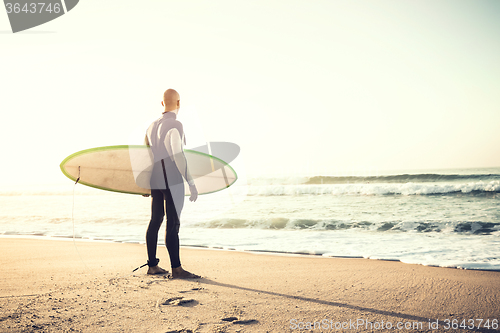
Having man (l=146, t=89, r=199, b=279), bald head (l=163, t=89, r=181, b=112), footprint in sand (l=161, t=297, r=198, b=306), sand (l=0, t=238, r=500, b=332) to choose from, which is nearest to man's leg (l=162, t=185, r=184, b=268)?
man (l=146, t=89, r=199, b=279)

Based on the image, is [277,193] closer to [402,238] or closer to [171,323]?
[402,238]

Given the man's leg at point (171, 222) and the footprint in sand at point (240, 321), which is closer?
the footprint in sand at point (240, 321)

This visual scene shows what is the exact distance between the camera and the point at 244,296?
219cm

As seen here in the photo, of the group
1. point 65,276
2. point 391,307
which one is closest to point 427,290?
point 391,307

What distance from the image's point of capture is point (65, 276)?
276 cm

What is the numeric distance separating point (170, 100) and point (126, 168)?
1081mm

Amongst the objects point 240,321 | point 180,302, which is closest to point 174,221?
point 180,302

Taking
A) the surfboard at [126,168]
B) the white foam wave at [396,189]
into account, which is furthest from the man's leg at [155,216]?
the white foam wave at [396,189]

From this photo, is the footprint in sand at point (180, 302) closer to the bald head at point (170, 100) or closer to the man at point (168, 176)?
the man at point (168, 176)

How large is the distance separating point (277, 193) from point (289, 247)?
1138 centimetres

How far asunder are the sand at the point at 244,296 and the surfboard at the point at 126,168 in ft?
2.92

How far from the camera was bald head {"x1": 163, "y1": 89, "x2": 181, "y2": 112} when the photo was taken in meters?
2.64

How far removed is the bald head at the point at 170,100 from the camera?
2641 millimetres

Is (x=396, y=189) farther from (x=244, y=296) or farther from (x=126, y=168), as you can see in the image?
(x=244, y=296)
